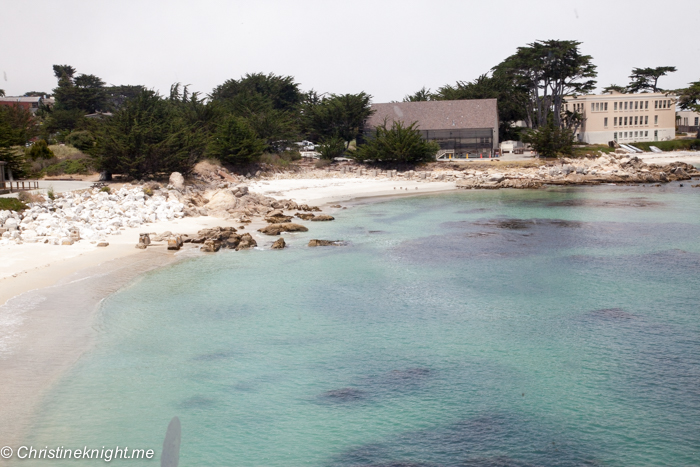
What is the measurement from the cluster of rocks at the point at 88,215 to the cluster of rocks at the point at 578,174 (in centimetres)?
2335

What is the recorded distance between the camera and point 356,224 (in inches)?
1097

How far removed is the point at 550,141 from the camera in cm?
5247

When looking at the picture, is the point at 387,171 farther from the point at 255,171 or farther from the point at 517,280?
the point at 517,280

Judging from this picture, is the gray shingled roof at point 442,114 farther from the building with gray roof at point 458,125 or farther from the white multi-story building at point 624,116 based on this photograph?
the white multi-story building at point 624,116

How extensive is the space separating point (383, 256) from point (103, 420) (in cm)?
1291

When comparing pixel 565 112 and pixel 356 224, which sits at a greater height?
pixel 565 112

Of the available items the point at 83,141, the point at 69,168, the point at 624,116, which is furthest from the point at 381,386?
the point at 624,116

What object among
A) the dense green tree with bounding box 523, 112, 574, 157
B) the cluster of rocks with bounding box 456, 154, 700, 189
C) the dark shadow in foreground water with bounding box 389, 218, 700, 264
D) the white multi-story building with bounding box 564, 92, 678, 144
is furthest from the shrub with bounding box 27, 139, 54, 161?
the white multi-story building with bounding box 564, 92, 678, 144

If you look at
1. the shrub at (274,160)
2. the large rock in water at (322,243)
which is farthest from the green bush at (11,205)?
the shrub at (274,160)

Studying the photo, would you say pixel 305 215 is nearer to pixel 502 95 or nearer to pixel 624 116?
pixel 502 95

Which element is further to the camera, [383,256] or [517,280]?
[383,256]

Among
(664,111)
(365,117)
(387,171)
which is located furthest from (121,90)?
(664,111)

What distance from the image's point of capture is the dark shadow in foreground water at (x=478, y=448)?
783cm

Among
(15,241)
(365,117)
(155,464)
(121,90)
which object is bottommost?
(155,464)
